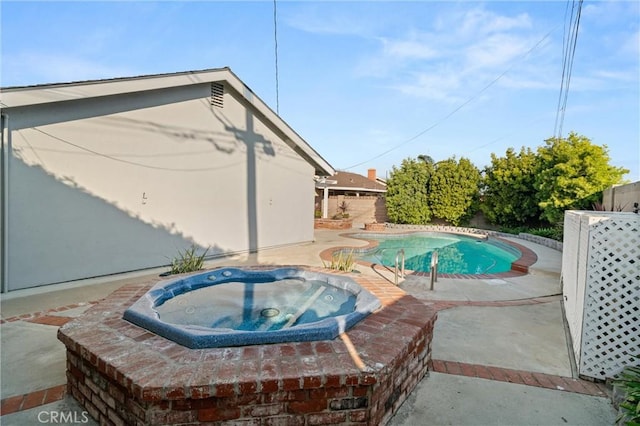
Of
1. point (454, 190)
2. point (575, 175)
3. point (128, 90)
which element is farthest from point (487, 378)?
point (454, 190)

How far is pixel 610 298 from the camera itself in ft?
12.3

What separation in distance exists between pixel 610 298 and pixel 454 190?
64.8ft

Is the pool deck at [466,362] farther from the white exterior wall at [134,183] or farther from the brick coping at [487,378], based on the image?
the white exterior wall at [134,183]

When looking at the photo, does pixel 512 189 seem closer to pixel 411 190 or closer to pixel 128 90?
pixel 411 190

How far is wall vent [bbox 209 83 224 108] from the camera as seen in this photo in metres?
11.1

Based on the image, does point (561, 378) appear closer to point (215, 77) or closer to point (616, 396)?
point (616, 396)

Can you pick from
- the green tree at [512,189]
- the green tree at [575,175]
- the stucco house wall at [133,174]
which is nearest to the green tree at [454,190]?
the green tree at [512,189]

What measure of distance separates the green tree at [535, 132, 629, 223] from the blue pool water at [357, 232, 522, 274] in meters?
3.65

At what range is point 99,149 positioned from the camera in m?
8.23

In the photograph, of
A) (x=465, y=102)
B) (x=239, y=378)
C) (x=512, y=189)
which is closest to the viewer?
(x=239, y=378)

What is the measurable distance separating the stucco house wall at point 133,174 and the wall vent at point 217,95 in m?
0.04

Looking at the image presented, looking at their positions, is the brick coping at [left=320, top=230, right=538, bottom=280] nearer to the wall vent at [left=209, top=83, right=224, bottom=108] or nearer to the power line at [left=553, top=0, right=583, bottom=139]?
the wall vent at [left=209, top=83, right=224, bottom=108]

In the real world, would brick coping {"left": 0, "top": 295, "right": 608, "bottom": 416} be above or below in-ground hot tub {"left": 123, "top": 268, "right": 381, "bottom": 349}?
below

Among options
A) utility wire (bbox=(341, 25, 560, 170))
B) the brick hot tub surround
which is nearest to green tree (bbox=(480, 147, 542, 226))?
utility wire (bbox=(341, 25, 560, 170))
